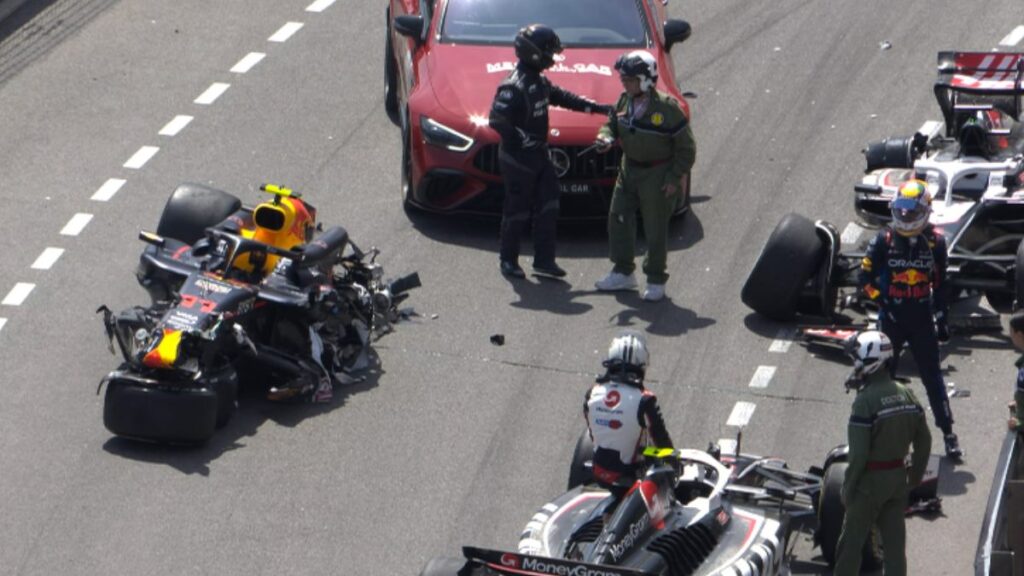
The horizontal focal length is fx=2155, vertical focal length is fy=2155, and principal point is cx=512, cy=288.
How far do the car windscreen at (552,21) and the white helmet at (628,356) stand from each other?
6.77 metres

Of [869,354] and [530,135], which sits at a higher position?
[869,354]

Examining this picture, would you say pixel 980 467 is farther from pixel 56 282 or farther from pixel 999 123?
pixel 56 282

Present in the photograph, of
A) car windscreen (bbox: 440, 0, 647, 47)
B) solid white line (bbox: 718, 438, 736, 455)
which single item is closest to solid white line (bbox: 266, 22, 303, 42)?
car windscreen (bbox: 440, 0, 647, 47)

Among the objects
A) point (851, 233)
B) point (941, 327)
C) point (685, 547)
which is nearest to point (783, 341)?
point (941, 327)

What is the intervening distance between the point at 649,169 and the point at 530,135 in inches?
39.1

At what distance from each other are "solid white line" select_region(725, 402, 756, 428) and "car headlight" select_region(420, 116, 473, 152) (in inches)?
151

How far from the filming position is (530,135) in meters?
16.8

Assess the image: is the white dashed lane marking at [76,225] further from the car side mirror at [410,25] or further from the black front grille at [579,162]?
the black front grille at [579,162]

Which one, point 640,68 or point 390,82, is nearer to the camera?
point 640,68

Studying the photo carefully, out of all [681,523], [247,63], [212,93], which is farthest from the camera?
[247,63]

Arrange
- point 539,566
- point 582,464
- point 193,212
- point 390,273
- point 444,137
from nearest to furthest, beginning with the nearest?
point 539,566, point 582,464, point 193,212, point 390,273, point 444,137

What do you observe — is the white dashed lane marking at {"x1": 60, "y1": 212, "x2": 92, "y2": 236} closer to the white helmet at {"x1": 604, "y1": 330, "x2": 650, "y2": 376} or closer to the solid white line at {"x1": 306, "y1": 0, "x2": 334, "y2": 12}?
the solid white line at {"x1": 306, "y1": 0, "x2": 334, "y2": 12}

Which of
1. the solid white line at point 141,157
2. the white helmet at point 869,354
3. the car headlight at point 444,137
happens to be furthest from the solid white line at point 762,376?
the solid white line at point 141,157

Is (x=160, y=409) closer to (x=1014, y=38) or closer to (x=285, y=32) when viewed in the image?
(x=285, y=32)
